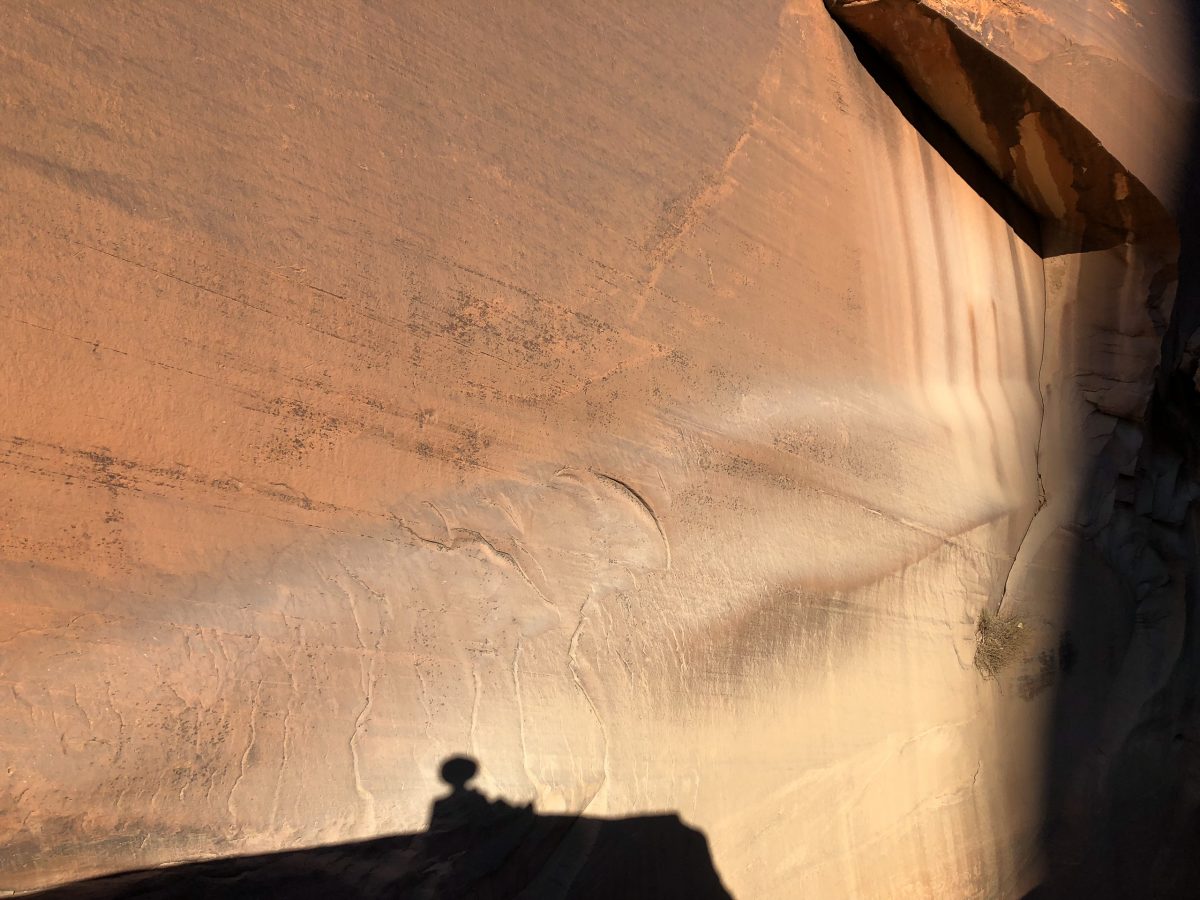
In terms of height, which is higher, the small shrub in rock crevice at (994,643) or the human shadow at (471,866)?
the small shrub in rock crevice at (994,643)

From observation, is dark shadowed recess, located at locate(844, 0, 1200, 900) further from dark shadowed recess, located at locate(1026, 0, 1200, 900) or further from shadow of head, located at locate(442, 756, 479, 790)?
shadow of head, located at locate(442, 756, 479, 790)

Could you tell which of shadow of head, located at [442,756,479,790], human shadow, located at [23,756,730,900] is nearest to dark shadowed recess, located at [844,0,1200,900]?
human shadow, located at [23,756,730,900]

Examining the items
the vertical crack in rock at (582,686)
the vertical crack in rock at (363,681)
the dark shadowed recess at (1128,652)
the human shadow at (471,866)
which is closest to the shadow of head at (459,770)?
the human shadow at (471,866)

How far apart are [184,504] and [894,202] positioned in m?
2.29

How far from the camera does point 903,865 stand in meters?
2.62

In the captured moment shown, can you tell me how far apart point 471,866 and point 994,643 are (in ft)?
6.26

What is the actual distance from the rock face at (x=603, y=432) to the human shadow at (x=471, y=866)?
0.04 metres

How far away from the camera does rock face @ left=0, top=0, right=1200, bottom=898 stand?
156 centimetres

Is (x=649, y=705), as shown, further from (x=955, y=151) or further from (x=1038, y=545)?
(x=955, y=151)

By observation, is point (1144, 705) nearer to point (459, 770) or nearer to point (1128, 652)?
point (1128, 652)

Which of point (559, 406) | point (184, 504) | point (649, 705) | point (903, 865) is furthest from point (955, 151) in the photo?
point (184, 504)

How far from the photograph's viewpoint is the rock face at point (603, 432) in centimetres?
156

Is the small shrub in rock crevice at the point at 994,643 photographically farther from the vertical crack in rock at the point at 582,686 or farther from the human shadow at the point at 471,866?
the vertical crack in rock at the point at 582,686

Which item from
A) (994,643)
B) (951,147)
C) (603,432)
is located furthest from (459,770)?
(951,147)
